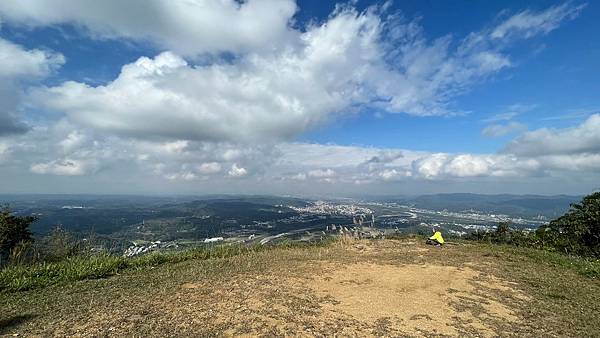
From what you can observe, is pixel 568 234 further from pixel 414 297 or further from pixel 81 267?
pixel 81 267

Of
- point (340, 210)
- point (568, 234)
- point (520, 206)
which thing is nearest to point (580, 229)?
point (568, 234)

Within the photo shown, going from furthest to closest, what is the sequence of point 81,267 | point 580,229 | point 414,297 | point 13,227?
point 580,229 < point 13,227 < point 81,267 < point 414,297

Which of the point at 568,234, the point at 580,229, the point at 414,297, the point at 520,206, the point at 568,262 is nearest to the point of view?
the point at 414,297

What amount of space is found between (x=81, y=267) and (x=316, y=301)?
5.85m

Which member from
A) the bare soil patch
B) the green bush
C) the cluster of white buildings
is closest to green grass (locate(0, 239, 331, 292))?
the bare soil patch

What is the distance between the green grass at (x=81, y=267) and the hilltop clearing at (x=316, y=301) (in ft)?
1.36

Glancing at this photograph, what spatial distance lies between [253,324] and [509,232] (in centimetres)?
1586

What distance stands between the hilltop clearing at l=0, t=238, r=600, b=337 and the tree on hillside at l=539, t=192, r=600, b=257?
14.0ft

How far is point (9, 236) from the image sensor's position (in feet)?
43.7

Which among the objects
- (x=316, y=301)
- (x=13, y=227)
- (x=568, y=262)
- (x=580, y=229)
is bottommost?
(x=568, y=262)

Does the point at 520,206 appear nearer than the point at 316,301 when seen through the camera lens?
No

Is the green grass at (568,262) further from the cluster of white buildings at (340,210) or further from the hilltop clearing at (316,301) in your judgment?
the cluster of white buildings at (340,210)

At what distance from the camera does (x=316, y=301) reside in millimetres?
6477

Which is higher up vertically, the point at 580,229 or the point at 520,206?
the point at 580,229
